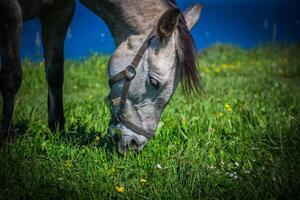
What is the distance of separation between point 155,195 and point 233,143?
4.35 feet

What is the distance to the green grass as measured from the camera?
2.62 metres

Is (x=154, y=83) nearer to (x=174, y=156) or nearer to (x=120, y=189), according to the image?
(x=174, y=156)

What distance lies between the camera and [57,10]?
3832 mm

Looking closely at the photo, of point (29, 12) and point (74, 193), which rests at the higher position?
point (29, 12)

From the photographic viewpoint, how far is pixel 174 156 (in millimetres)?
3189

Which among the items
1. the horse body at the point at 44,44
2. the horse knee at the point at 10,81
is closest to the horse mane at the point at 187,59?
the horse body at the point at 44,44

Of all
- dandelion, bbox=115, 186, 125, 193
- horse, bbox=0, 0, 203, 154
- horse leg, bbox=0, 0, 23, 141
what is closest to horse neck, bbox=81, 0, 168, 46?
horse, bbox=0, 0, 203, 154

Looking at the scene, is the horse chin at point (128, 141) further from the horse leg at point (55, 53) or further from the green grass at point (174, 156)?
the horse leg at point (55, 53)

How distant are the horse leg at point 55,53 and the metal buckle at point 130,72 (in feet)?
3.27

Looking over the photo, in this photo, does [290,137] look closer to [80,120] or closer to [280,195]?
[280,195]

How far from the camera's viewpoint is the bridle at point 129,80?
3.18 m

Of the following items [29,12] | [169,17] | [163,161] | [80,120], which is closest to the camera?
[169,17]

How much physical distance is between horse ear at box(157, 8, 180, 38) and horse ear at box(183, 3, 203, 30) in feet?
1.49

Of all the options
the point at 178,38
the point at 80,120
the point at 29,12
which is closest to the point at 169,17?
the point at 178,38
